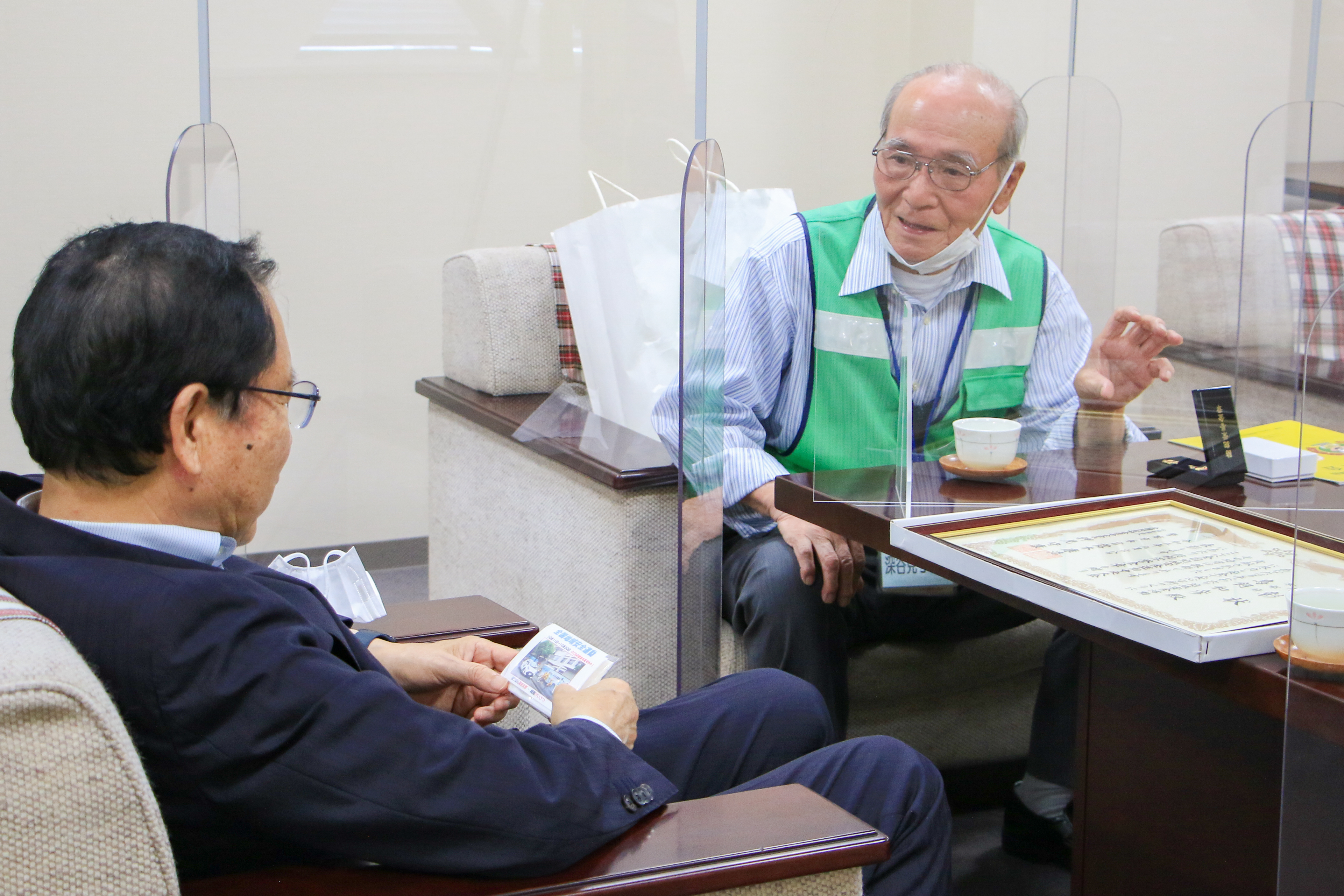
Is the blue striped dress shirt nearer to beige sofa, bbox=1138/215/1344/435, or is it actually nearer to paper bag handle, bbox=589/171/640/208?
beige sofa, bbox=1138/215/1344/435

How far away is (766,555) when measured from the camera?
2.00 m

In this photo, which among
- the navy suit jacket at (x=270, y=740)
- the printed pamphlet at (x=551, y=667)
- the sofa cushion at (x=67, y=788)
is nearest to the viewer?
the sofa cushion at (x=67, y=788)

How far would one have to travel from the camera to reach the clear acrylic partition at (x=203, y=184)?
2527 mm

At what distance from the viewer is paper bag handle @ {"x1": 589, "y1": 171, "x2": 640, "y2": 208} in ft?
8.78

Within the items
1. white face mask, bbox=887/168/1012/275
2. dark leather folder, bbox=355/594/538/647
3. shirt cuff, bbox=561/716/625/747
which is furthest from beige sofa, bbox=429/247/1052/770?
shirt cuff, bbox=561/716/625/747

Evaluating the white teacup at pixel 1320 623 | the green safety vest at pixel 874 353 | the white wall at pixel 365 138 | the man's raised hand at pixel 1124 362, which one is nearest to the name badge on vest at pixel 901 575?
the green safety vest at pixel 874 353

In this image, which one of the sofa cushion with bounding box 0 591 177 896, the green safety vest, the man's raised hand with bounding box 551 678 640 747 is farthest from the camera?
the green safety vest

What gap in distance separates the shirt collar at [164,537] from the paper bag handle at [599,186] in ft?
5.76

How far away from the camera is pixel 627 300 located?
7.79 ft

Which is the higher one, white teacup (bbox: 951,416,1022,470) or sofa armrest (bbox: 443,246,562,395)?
sofa armrest (bbox: 443,246,562,395)

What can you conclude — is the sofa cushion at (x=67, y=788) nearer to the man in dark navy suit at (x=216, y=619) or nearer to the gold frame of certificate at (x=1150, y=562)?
the man in dark navy suit at (x=216, y=619)

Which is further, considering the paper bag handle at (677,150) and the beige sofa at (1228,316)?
the paper bag handle at (677,150)

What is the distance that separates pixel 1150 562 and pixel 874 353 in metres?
0.64

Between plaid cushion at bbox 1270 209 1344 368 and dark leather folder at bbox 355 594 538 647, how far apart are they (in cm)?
95
